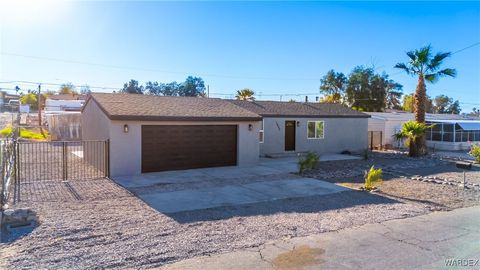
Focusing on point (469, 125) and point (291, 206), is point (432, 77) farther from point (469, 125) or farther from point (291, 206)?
point (291, 206)

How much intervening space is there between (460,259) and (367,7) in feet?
40.8

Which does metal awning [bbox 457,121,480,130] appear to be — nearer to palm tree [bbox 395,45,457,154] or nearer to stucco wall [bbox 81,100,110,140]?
palm tree [bbox 395,45,457,154]

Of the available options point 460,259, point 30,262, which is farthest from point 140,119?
point 460,259

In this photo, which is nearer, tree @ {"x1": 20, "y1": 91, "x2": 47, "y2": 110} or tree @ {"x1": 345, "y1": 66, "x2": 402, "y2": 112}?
tree @ {"x1": 345, "y1": 66, "x2": 402, "y2": 112}

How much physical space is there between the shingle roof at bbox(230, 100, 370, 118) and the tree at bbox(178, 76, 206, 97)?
4777 centimetres

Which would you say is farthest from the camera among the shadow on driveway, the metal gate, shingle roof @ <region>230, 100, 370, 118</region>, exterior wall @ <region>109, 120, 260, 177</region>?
shingle roof @ <region>230, 100, 370, 118</region>

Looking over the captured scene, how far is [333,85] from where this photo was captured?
48.4 metres

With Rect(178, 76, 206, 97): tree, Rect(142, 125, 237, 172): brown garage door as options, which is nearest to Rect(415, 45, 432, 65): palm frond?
Rect(142, 125, 237, 172): brown garage door

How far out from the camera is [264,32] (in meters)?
20.9

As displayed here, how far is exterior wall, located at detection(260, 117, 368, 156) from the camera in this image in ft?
70.0

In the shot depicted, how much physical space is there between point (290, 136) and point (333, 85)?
92.8 ft

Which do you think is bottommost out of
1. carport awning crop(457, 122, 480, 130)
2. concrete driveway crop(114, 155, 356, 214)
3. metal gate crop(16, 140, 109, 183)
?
concrete driveway crop(114, 155, 356, 214)

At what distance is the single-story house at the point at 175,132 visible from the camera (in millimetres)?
→ 13734

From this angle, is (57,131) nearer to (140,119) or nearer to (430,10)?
(140,119)
